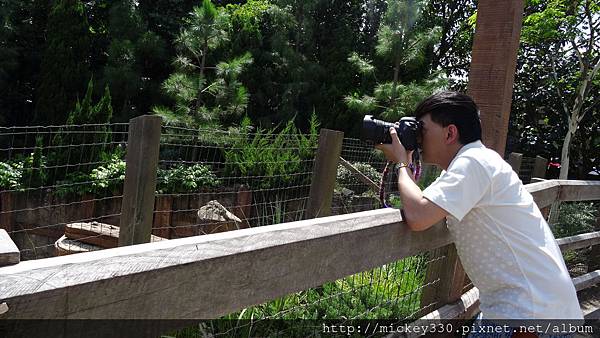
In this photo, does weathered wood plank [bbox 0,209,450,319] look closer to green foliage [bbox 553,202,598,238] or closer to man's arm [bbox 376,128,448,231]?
man's arm [bbox 376,128,448,231]

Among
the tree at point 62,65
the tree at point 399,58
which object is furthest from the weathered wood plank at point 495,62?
the tree at point 62,65

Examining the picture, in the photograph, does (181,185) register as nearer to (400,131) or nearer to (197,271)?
(400,131)

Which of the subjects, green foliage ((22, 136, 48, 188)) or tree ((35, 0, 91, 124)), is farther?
tree ((35, 0, 91, 124))

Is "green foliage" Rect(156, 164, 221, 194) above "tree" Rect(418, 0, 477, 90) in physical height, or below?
below

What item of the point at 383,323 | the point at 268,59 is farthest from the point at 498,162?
the point at 268,59

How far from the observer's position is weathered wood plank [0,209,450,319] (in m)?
0.73

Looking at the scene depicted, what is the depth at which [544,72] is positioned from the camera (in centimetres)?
1055

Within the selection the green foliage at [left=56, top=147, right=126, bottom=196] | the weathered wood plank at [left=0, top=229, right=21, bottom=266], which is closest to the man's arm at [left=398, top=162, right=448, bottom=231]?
the weathered wood plank at [left=0, top=229, right=21, bottom=266]

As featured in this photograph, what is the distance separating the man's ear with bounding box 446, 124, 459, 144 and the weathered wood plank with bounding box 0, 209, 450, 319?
1.18 ft

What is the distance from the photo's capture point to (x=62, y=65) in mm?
10352

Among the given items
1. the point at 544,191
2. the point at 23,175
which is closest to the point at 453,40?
the point at 23,175

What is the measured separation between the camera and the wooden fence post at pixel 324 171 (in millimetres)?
3373

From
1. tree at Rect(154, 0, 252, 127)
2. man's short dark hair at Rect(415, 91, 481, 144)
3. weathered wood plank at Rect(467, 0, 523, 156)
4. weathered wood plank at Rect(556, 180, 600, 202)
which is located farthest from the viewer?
tree at Rect(154, 0, 252, 127)

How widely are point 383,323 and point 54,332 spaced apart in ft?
6.03
